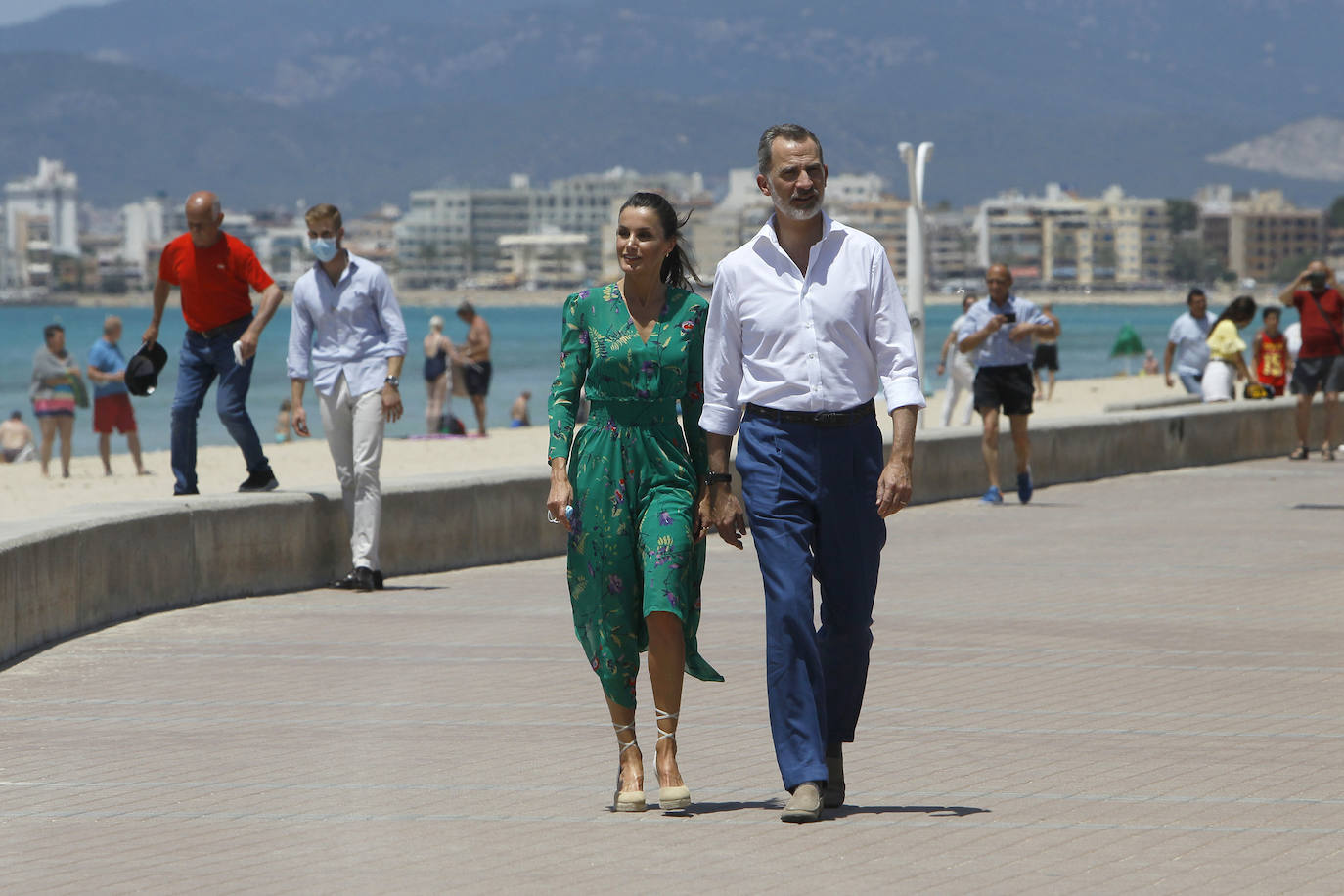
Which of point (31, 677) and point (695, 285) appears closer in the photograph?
point (695, 285)

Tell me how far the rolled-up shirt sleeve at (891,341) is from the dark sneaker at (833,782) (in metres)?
0.99

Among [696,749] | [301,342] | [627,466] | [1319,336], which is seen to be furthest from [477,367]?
[627,466]

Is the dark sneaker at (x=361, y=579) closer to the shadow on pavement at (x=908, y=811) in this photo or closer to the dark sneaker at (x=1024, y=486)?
the shadow on pavement at (x=908, y=811)

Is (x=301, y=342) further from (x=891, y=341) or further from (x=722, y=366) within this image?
(x=891, y=341)

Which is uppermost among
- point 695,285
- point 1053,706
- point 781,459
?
point 695,285

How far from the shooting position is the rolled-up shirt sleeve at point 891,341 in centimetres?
563

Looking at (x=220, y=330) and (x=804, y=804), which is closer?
(x=804, y=804)

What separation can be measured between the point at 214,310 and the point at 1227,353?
13.8 meters

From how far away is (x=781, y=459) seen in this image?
562cm

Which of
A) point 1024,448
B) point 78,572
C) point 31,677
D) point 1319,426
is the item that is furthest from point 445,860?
point 1319,426

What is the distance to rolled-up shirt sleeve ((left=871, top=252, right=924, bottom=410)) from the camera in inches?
222

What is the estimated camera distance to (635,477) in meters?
5.78

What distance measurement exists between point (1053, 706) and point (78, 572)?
435 centimetres

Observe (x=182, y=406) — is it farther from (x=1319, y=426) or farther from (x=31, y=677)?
(x=1319, y=426)
